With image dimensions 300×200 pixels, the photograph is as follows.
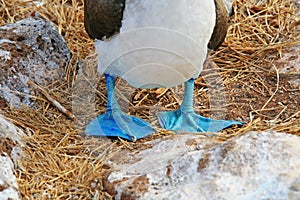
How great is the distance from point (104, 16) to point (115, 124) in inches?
30.5

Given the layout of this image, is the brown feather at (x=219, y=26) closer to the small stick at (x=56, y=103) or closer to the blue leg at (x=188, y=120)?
the blue leg at (x=188, y=120)

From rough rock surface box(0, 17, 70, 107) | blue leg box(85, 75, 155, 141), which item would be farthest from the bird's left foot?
rough rock surface box(0, 17, 70, 107)

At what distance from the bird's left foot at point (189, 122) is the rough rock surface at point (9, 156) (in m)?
1.01

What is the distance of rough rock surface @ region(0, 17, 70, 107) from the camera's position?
165 inches

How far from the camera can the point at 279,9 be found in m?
5.51

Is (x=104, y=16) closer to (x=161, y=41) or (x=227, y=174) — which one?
(x=161, y=41)

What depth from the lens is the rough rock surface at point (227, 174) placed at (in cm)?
244

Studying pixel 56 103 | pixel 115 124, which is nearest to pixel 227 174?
pixel 115 124

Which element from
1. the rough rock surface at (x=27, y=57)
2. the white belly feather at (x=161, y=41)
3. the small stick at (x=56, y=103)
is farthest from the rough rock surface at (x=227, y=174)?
the rough rock surface at (x=27, y=57)

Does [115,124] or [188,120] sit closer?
[115,124]

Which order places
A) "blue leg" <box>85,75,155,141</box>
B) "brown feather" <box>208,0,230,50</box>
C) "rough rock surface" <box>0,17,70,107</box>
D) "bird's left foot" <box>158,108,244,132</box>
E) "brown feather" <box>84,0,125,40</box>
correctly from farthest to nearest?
"rough rock surface" <box>0,17,70,107</box> < "bird's left foot" <box>158,108,244,132</box> < "blue leg" <box>85,75,155,141</box> < "brown feather" <box>208,0,230,50</box> < "brown feather" <box>84,0,125,40</box>

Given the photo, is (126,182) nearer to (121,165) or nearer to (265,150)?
(121,165)

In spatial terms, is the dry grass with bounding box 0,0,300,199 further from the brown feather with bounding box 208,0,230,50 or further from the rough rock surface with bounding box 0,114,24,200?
the brown feather with bounding box 208,0,230,50

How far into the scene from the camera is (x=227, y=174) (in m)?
2.55
